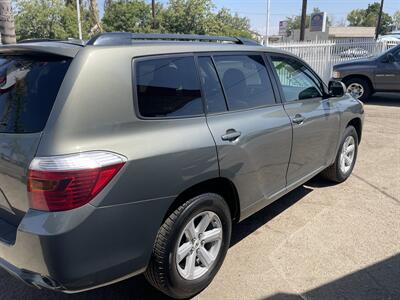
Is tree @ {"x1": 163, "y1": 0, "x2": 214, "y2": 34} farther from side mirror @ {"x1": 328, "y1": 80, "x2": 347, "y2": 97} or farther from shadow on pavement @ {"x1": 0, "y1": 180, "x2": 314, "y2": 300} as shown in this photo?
shadow on pavement @ {"x1": 0, "y1": 180, "x2": 314, "y2": 300}

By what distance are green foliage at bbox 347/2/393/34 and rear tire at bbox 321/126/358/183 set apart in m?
80.9

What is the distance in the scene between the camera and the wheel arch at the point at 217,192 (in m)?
2.77

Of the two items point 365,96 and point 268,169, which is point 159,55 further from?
point 365,96

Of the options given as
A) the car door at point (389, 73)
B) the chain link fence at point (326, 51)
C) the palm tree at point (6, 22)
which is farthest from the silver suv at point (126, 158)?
the chain link fence at point (326, 51)

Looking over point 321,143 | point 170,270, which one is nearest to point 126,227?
point 170,270

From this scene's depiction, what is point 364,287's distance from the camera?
3143 mm

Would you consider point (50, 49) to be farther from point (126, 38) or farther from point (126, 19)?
→ point (126, 19)

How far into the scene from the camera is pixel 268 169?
140 inches

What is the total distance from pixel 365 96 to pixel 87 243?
11.2 meters

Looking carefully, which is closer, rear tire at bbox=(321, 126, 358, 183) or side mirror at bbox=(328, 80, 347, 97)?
side mirror at bbox=(328, 80, 347, 97)

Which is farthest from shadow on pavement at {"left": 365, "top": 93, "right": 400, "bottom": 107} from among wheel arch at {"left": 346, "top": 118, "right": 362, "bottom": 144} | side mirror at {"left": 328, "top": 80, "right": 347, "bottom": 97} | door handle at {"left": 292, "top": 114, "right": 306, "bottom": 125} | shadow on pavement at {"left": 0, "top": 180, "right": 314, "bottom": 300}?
shadow on pavement at {"left": 0, "top": 180, "right": 314, "bottom": 300}

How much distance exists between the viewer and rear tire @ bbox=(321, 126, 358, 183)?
5117mm

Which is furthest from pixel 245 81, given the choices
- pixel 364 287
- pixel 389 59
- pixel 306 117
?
pixel 389 59

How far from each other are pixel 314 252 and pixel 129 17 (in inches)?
1230
